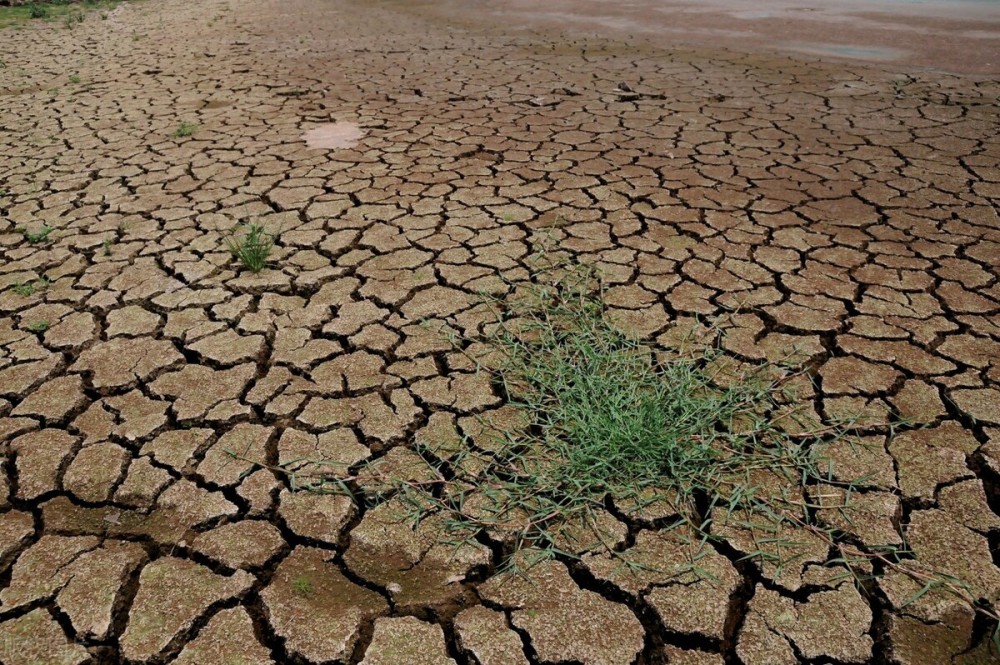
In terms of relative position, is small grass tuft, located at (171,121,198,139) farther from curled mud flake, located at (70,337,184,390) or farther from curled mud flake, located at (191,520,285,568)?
curled mud flake, located at (191,520,285,568)

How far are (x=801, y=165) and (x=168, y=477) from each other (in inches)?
147

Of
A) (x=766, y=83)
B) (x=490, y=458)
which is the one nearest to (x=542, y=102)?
(x=766, y=83)

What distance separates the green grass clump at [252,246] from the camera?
3064 millimetres

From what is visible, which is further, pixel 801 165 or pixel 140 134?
pixel 140 134

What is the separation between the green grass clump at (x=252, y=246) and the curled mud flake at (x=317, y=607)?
1661mm

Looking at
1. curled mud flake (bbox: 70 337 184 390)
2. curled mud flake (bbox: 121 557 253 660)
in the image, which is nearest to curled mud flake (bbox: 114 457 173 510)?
curled mud flake (bbox: 121 557 253 660)

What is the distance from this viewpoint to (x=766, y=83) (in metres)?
5.98

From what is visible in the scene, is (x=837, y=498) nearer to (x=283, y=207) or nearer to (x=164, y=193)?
(x=283, y=207)

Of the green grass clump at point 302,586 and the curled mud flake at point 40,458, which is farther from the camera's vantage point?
the curled mud flake at point 40,458

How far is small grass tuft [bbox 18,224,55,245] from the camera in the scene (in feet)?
11.3

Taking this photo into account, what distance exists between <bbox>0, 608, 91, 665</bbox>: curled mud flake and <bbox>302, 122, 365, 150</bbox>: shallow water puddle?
3.55m

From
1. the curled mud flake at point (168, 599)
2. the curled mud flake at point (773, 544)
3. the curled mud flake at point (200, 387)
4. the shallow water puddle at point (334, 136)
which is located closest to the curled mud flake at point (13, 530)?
the curled mud flake at point (168, 599)

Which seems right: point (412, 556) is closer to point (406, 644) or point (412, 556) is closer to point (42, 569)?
point (406, 644)

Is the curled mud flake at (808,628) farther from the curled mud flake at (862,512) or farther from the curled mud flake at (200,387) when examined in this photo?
the curled mud flake at (200,387)
